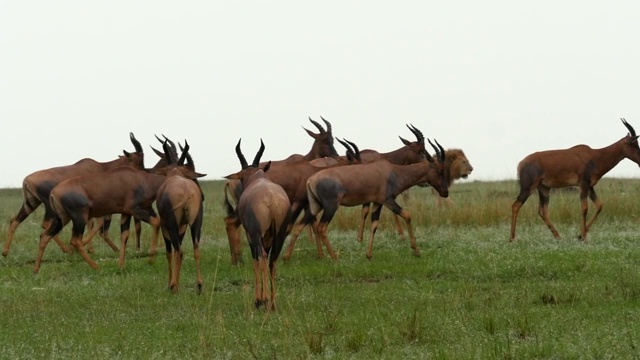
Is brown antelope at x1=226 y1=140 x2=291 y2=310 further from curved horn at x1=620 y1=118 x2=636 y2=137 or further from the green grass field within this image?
curved horn at x1=620 y1=118 x2=636 y2=137

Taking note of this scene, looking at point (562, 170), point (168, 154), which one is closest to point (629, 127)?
point (562, 170)

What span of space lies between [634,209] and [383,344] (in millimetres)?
14787

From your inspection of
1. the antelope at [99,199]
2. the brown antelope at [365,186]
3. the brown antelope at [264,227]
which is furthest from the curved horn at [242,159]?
the brown antelope at [365,186]

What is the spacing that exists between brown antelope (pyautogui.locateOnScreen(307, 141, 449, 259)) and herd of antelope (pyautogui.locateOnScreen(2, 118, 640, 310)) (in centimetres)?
2

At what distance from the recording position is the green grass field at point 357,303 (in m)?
9.22

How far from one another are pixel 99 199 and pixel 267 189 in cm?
549

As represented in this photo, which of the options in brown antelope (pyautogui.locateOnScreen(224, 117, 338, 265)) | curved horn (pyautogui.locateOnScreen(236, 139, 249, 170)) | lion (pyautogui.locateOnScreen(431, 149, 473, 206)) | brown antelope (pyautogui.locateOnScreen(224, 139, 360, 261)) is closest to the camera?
curved horn (pyautogui.locateOnScreen(236, 139, 249, 170))

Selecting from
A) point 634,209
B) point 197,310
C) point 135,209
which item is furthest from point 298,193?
point 634,209

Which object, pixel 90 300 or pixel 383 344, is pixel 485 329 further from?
pixel 90 300

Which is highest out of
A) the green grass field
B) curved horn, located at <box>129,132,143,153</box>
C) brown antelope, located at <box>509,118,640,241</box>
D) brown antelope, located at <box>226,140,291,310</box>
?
curved horn, located at <box>129,132,143,153</box>

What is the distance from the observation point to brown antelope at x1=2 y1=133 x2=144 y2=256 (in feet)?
59.4

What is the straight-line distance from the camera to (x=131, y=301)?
1254 cm

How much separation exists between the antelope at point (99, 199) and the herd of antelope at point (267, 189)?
2cm

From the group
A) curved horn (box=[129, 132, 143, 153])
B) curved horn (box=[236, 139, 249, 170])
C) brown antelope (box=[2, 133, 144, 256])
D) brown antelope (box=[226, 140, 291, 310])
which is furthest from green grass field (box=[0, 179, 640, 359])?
curved horn (box=[129, 132, 143, 153])
